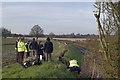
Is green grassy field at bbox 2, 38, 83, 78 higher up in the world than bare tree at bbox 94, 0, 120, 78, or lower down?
lower down

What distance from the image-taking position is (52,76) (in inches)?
683

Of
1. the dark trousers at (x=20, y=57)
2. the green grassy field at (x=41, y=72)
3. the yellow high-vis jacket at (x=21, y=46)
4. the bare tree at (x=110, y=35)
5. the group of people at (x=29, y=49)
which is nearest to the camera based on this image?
the bare tree at (x=110, y=35)

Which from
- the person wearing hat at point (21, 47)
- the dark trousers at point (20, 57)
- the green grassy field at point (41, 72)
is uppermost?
the person wearing hat at point (21, 47)

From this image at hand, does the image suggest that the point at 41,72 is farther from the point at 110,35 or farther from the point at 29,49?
the point at 110,35

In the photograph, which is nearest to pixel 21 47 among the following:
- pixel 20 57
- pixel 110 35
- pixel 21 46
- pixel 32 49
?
pixel 21 46

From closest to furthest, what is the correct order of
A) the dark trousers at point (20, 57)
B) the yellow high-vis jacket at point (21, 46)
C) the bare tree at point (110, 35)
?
1. the bare tree at point (110, 35)
2. the yellow high-vis jacket at point (21, 46)
3. the dark trousers at point (20, 57)

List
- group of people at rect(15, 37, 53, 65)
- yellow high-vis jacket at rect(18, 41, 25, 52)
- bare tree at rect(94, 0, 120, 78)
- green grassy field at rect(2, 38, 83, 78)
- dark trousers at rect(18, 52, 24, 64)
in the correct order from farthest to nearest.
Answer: dark trousers at rect(18, 52, 24, 64) < group of people at rect(15, 37, 53, 65) < yellow high-vis jacket at rect(18, 41, 25, 52) < green grassy field at rect(2, 38, 83, 78) < bare tree at rect(94, 0, 120, 78)

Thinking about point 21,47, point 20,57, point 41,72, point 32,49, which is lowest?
point 41,72

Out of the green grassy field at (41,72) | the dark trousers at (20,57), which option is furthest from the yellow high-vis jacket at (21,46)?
the green grassy field at (41,72)

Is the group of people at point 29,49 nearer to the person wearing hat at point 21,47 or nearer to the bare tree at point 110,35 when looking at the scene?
the person wearing hat at point 21,47

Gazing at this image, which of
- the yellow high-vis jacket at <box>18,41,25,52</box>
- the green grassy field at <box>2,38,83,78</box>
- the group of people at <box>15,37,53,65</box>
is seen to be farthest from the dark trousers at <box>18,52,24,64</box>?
the green grassy field at <box>2,38,83,78</box>

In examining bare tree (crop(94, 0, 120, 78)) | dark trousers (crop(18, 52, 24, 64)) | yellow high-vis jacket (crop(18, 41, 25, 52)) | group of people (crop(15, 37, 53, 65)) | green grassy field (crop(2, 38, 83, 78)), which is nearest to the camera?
bare tree (crop(94, 0, 120, 78))

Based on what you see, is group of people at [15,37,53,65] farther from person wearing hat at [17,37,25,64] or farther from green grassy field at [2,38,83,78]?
green grassy field at [2,38,83,78]

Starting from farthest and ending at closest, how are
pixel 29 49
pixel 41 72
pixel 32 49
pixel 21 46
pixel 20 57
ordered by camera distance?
pixel 32 49 → pixel 29 49 → pixel 20 57 → pixel 21 46 → pixel 41 72
